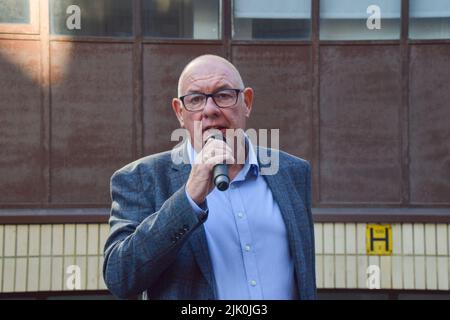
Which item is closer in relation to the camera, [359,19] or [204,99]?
[204,99]

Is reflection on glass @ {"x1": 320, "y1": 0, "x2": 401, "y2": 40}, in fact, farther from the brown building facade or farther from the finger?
the finger

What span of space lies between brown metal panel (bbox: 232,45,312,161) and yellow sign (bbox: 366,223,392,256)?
104 cm

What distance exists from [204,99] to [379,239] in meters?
5.03

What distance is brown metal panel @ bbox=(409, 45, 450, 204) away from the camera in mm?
7102

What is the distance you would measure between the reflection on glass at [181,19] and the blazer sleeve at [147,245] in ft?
17.1

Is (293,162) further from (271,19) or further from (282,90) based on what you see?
Result: (271,19)

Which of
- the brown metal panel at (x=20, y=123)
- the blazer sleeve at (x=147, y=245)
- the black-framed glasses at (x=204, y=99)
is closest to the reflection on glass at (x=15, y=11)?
the brown metal panel at (x=20, y=123)

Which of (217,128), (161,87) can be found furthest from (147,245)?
(161,87)

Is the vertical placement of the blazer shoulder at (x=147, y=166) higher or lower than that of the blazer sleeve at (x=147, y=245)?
higher

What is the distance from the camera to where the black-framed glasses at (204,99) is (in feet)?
7.90

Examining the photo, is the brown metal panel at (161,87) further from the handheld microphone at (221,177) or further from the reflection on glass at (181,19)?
the handheld microphone at (221,177)

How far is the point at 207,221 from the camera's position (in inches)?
92.6
